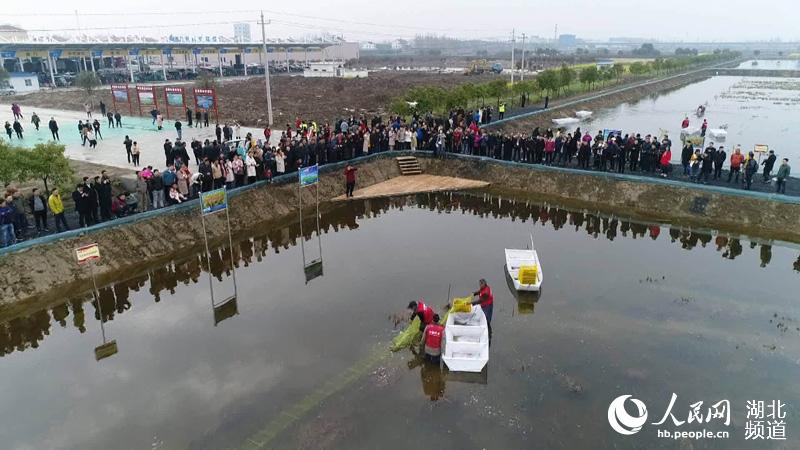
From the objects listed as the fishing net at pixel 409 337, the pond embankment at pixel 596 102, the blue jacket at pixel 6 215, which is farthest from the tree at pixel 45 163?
the pond embankment at pixel 596 102

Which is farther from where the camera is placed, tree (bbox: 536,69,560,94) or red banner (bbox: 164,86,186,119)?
tree (bbox: 536,69,560,94)

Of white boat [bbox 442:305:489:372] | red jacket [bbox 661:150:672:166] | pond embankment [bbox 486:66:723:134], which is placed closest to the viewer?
white boat [bbox 442:305:489:372]

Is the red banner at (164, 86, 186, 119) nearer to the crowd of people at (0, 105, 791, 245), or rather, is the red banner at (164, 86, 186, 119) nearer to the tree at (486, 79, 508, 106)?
the crowd of people at (0, 105, 791, 245)

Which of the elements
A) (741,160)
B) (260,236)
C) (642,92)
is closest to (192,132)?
(260,236)

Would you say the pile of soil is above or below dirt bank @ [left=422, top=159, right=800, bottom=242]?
above

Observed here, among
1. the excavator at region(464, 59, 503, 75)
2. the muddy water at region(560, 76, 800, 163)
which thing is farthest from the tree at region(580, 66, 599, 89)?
the excavator at region(464, 59, 503, 75)

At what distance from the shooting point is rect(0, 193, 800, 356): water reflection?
1319 cm

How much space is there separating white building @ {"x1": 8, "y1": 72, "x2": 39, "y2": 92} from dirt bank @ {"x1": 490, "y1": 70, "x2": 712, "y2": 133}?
1794 inches

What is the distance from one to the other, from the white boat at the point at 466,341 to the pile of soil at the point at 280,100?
25107mm

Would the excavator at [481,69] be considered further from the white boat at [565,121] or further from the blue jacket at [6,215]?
the blue jacket at [6,215]

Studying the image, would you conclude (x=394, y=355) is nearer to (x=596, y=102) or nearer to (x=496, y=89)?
(x=496, y=89)

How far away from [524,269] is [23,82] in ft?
184

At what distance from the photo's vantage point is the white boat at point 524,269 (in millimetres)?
14062

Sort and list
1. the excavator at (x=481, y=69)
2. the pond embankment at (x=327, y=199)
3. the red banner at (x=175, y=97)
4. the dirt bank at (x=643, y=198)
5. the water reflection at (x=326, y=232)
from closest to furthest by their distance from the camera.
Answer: the water reflection at (x=326, y=232), the pond embankment at (x=327, y=199), the dirt bank at (x=643, y=198), the red banner at (x=175, y=97), the excavator at (x=481, y=69)
